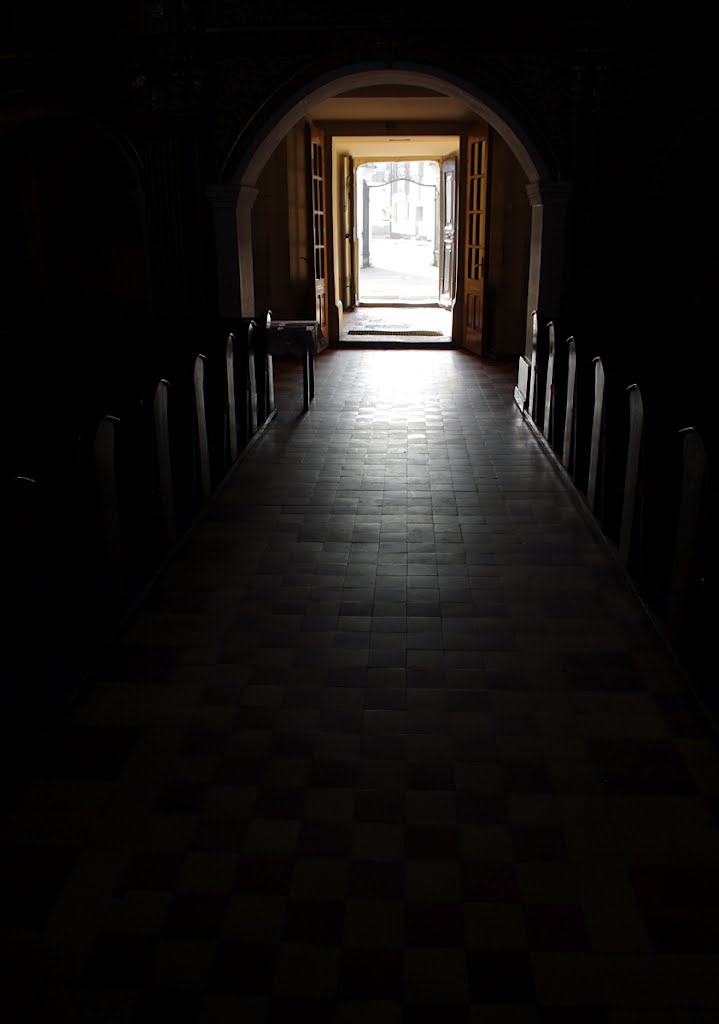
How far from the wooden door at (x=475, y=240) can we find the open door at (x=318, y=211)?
6.16 ft

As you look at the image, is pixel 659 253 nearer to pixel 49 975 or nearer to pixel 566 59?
pixel 566 59

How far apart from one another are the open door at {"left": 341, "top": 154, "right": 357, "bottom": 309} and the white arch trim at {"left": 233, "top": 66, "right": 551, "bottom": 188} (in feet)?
19.5

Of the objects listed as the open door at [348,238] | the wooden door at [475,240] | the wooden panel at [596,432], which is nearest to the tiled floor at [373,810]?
the wooden panel at [596,432]

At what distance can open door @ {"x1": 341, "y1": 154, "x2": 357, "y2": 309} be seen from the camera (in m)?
13.3

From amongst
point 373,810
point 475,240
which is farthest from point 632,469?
point 475,240

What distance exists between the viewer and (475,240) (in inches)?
387

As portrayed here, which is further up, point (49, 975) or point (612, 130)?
point (612, 130)

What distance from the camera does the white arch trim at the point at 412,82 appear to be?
264 inches

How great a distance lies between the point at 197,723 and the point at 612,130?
6.21 meters

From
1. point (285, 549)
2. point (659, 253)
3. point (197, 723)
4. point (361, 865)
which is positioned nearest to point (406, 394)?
point (659, 253)

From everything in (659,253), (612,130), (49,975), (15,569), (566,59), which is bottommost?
(49,975)

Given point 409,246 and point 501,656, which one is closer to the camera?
point 501,656

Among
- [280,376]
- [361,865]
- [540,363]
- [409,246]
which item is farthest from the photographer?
[409,246]

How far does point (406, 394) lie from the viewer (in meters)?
7.57
